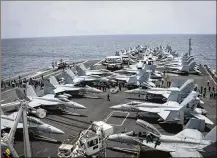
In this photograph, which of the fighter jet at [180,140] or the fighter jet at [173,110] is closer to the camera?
the fighter jet at [180,140]

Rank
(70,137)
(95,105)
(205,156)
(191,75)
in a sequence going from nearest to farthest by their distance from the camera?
1. (205,156)
2. (70,137)
3. (95,105)
4. (191,75)

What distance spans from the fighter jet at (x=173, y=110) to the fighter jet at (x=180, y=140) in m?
6.23

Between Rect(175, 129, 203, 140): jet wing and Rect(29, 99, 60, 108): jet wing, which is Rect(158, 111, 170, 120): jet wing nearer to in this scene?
Rect(175, 129, 203, 140): jet wing

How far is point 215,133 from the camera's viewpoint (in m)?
27.0

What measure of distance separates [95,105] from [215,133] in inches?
1000

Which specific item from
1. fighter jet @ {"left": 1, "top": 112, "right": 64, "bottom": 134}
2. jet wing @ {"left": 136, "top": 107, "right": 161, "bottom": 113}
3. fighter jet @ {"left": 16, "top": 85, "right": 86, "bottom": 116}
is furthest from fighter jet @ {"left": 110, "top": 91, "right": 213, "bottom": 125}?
fighter jet @ {"left": 1, "top": 112, "right": 64, "bottom": 134}

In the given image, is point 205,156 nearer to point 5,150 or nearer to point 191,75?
point 5,150

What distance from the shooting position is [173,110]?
37.3 m

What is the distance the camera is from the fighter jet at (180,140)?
88.4 feet

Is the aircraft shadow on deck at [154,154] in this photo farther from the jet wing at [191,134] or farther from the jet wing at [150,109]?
the jet wing at [150,109]

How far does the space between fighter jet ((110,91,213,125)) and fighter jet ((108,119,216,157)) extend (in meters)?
6.23

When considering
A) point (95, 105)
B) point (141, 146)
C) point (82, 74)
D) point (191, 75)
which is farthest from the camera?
point (191, 75)

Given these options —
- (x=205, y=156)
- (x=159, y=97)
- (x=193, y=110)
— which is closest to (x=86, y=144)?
(x=205, y=156)

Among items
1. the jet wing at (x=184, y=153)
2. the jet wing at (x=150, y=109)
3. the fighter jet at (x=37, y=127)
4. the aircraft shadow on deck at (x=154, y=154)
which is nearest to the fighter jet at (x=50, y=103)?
the fighter jet at (x=37, y=127)
